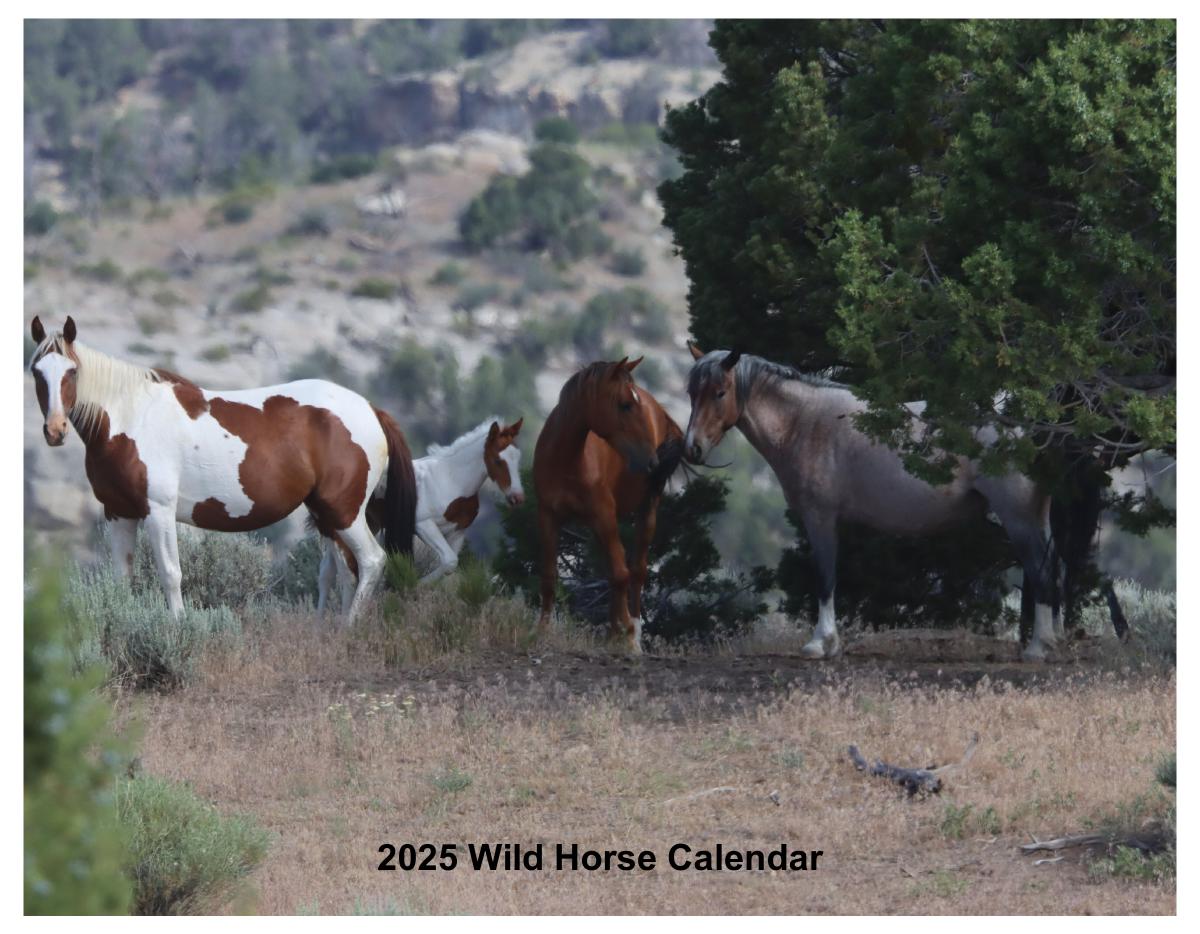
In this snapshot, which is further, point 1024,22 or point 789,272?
point 789,272

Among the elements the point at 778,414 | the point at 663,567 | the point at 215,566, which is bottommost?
the point at 663,567

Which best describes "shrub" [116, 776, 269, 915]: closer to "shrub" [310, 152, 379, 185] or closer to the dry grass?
the dry grass

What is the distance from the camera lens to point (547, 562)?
13461 millimetres

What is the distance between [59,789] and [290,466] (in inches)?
328

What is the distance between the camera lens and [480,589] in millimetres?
13344

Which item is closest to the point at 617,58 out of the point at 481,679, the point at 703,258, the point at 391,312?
the point at 391,312

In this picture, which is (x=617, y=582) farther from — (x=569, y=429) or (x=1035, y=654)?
(x=1035, y=654)

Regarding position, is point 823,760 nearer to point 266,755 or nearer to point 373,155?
point 266,755

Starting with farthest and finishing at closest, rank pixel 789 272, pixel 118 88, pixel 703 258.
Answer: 1. pixel 118 88
2. pixel 703 258
3. pixel 789 272

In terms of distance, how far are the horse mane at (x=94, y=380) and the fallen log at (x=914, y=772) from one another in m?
5.74

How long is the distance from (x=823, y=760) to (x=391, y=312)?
213 ft

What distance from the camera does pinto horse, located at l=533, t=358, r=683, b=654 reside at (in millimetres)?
12938

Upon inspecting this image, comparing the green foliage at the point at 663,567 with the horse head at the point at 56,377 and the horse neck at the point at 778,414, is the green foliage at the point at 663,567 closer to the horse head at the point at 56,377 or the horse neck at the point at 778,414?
the horse neck at the point at 778,414

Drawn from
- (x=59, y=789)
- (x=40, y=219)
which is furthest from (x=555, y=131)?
(x=59, y=789)
